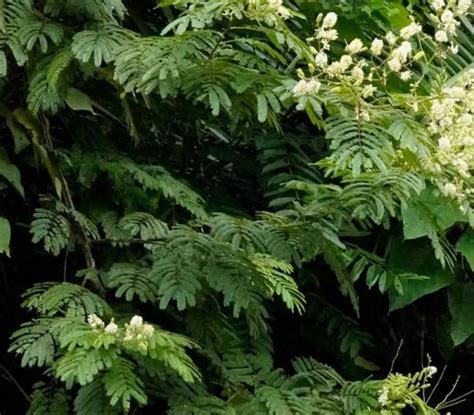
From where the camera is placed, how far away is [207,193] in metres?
2.03

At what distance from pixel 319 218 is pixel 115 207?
1.42 ft

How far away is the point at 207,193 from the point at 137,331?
0.77m

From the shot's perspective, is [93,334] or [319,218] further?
[319,218]

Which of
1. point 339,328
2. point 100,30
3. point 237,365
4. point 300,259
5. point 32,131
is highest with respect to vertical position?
point 100,30

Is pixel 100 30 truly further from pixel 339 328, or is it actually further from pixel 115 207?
pixel 339 328

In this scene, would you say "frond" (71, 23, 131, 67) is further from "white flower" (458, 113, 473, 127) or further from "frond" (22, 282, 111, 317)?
"white flower" (458, 113, 473, 127)

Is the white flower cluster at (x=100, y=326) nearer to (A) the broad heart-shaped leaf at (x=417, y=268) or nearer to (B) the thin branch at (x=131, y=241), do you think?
(B) the thin branch at (x=131, y=241)

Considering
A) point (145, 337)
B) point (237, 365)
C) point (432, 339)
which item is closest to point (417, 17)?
point (432, 339)

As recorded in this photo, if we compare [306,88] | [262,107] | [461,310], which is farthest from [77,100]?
[461,310]

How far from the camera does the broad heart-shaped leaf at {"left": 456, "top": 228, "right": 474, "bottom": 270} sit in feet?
6.38

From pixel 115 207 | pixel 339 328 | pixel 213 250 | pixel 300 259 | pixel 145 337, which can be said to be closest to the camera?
pixel 145 337

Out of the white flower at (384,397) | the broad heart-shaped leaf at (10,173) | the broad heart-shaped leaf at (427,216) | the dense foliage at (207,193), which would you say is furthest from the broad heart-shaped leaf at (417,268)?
the broad heart-shaped leaf at (10,173)

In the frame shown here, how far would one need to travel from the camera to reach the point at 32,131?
1.67 m

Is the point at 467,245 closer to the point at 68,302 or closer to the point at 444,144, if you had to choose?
the point at 444,144
